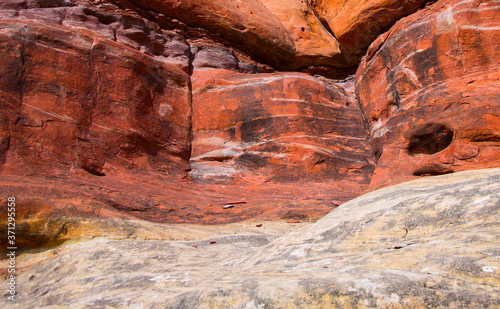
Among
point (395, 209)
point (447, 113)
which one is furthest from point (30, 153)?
point (447, 113)

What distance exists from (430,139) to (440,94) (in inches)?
42.8

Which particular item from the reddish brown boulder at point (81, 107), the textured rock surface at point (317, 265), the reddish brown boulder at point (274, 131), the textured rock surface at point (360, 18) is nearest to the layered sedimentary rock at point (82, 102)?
the reddish brown boulder at point (81, 107)

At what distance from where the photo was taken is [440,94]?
28.2 ft

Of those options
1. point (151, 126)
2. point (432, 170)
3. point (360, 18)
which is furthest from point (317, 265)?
point (360, 18)

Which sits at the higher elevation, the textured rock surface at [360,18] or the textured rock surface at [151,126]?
the textured rock surface at [360,18]

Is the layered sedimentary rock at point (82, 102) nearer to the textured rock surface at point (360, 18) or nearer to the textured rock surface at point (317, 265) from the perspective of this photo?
the textured rock surface at point (317, 265)

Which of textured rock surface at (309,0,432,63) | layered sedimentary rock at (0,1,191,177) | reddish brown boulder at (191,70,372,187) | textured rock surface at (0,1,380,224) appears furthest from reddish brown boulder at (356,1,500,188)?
layered sedimentary rock at (0,1,191,177)

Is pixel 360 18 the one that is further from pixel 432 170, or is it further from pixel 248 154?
pixel 432 170

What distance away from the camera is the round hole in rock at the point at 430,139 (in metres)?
8.11

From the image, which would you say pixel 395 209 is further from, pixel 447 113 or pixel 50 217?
pixel 447 113

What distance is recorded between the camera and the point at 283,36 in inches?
568

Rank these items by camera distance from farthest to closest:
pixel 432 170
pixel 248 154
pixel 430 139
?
pixel 248 154 → pixel 430 139 → pixel 432 170

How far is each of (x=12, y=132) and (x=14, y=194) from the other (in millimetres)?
2687

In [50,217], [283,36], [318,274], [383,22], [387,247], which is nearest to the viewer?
[318,274]
